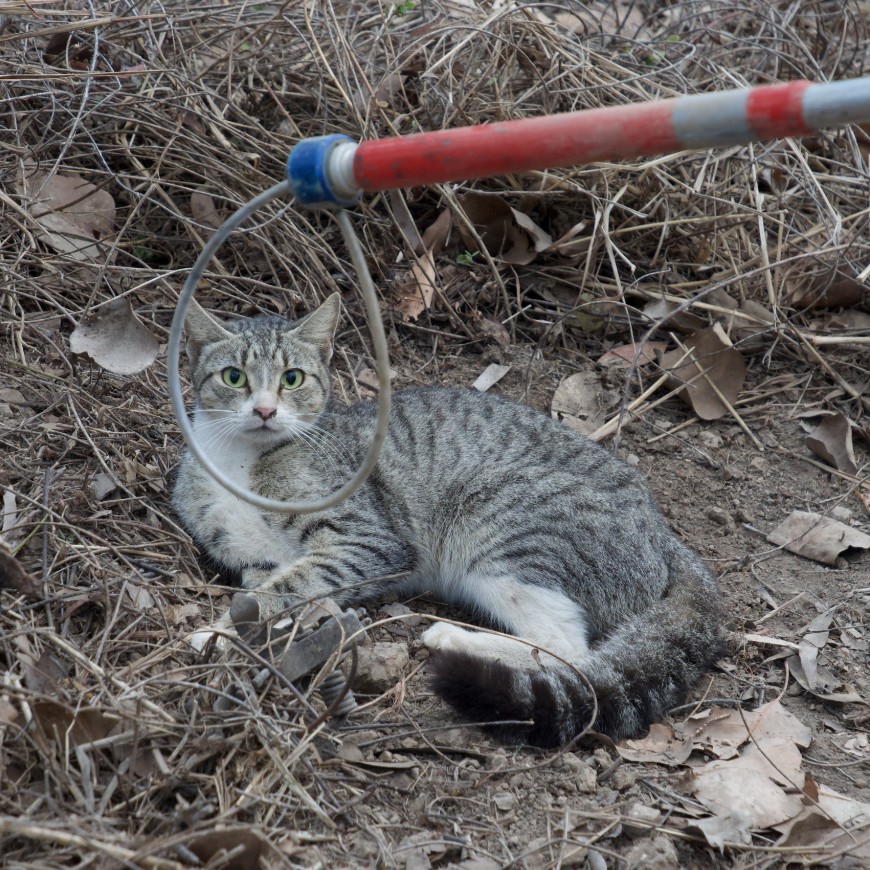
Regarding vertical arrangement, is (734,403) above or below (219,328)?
below

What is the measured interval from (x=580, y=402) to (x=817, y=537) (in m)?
1.44

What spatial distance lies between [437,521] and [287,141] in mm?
2494

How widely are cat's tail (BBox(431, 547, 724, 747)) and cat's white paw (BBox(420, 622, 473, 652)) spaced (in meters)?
0.31

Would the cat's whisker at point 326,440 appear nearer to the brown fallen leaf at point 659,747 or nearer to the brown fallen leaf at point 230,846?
the brown fallen leaf at point 659,747

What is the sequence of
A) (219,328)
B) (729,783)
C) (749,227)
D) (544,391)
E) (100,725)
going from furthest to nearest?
(749,227) → (544,391) → (219,328) → (729,783) → (100,725)

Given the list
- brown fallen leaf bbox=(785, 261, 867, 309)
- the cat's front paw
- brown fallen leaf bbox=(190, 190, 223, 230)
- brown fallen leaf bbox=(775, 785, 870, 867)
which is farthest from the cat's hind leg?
brown fallen leaf bbox=(785, 261, 867, 309)

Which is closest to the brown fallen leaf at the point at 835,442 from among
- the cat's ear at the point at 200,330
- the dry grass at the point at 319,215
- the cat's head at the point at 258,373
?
the dry grass at the point at 319,215

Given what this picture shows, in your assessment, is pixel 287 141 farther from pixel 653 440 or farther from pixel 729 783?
pixel 729 783

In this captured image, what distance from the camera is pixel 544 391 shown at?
5309 mm

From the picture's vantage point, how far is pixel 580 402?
526 cm

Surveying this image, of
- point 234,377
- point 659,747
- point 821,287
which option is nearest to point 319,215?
point 234,377

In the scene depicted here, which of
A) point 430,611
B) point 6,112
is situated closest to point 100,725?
point 430,611

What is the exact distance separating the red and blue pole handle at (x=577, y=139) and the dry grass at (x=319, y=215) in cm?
199

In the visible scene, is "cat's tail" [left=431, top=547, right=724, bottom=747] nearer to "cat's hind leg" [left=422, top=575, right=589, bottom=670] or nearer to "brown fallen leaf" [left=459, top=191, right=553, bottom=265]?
"cat's hind leg" [left=422, top=575, right=589, bottom=670]
